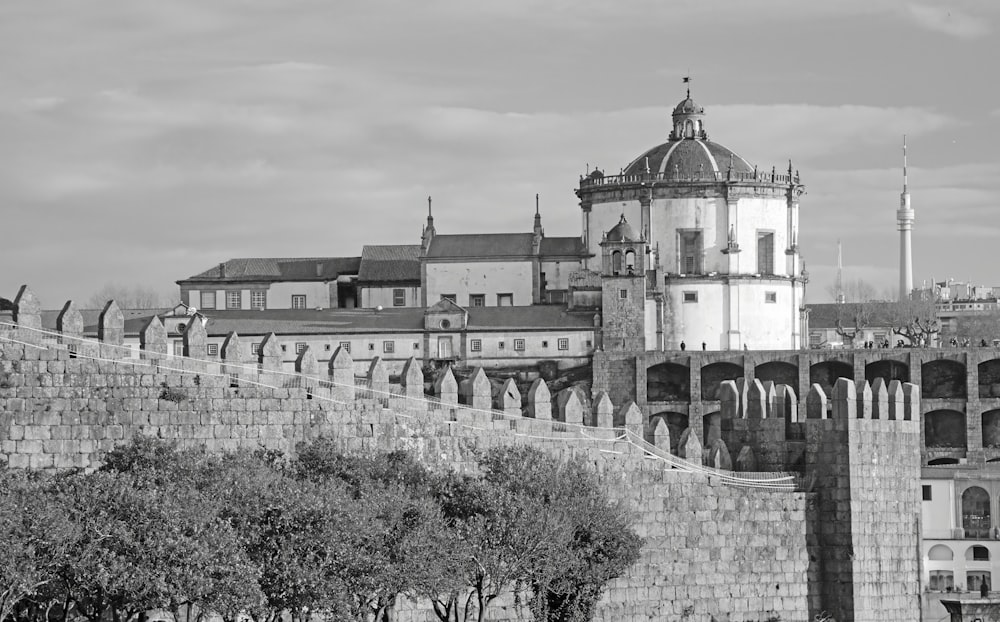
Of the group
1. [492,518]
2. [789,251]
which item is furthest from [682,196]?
[492,518]

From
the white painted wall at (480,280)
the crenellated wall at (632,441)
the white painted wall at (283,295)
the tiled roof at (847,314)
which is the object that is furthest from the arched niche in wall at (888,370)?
the crenellated wall at (632,441)

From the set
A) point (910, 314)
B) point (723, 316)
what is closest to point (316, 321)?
point (723, 316)

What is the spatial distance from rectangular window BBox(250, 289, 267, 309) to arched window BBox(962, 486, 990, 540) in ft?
191

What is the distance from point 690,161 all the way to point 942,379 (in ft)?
63.4

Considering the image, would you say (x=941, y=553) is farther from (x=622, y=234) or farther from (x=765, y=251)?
(x=765, y=251)

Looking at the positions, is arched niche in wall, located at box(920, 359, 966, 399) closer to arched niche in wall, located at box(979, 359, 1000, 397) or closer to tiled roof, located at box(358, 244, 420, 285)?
Result: arched niche in wall, located at box(979, 359, 1000, 397)

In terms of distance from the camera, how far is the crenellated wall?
4547cm

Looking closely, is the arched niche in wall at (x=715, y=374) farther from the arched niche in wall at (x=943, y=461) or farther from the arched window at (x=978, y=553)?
the arched window at (x=978, y=553)

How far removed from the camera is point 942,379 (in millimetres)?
128625

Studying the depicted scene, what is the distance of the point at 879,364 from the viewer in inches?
5118

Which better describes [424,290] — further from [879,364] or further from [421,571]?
[421,571]

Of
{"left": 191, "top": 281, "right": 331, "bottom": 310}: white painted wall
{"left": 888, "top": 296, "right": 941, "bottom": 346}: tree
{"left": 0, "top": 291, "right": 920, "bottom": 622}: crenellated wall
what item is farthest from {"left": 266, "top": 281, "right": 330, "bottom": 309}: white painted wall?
{"left": 0, "top": 291, "right": 920, "bottom": 622}: crenellated wall

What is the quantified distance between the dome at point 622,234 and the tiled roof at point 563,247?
11.2 ft

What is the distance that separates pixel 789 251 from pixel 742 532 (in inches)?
3173
